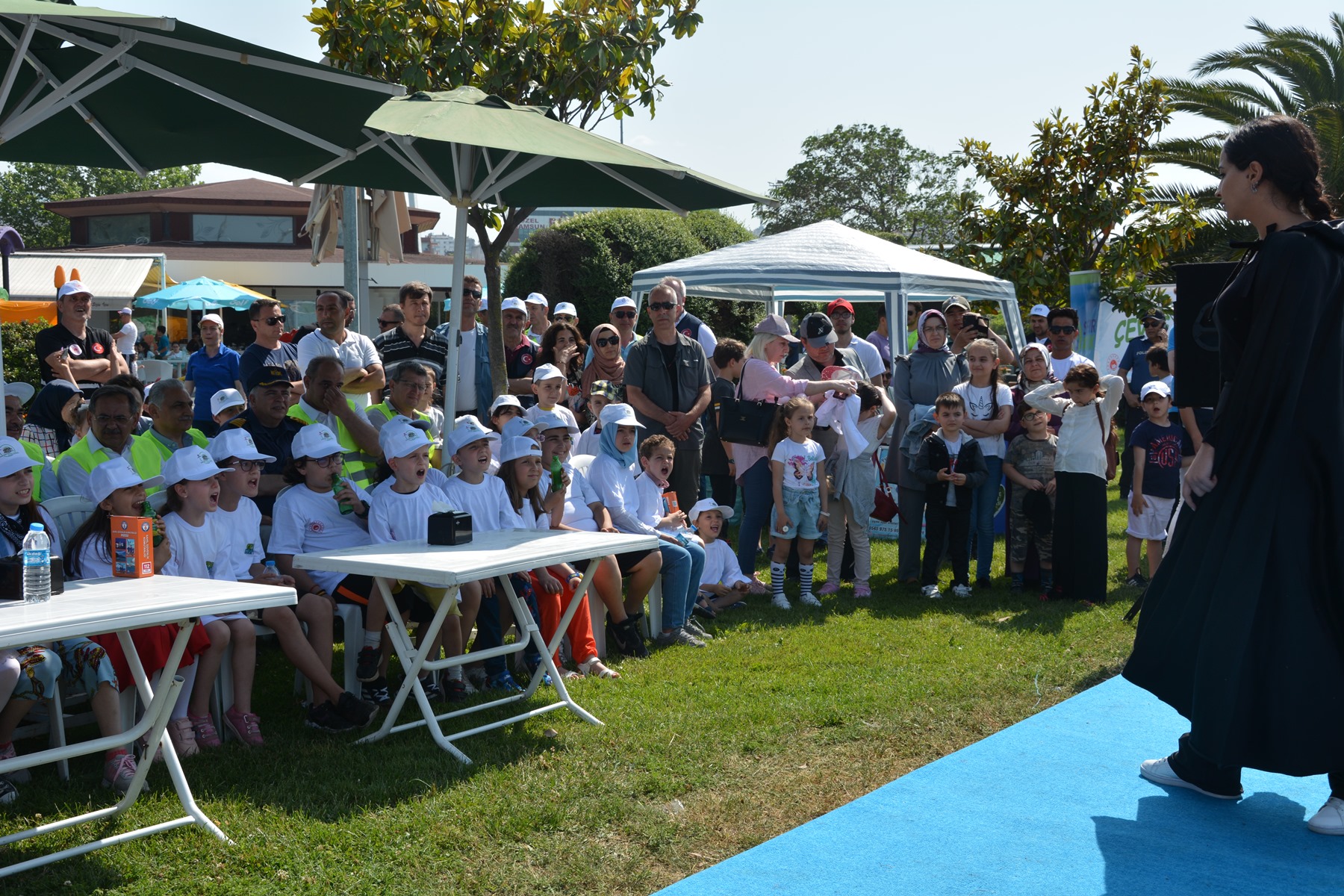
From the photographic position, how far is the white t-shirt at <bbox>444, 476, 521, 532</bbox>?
5934 mm

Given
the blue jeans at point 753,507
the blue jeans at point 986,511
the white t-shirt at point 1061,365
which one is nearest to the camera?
the blue jeans at point 753,507

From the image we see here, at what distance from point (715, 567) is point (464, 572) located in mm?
3591

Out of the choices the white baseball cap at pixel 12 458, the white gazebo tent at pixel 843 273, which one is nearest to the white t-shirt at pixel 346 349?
the white baseball cap at pixel 12 458

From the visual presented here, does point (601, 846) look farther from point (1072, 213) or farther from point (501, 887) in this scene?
point (1072, 213)

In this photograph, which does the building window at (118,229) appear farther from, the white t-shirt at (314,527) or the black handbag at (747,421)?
the white t-shirt at (314,527)

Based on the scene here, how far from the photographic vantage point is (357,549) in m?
5.08

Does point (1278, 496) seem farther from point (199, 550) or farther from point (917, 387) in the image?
point (917, 387)

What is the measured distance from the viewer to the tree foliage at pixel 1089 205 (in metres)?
15.0

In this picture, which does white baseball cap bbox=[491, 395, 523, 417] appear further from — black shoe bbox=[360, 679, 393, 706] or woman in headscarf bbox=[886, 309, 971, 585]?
woman in headscarf bbox=[886, 309, 971, 585]

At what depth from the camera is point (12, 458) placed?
4.40m

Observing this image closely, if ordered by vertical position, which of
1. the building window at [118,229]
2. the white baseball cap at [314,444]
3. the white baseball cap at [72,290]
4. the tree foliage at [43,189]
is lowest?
the white baseball cap at [314,444]

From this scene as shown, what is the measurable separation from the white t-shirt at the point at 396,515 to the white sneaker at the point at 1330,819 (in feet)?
12.4

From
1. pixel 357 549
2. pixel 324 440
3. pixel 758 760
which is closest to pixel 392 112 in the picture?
pixel 324 440

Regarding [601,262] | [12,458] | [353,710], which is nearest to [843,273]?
[353,710]
